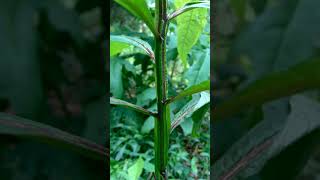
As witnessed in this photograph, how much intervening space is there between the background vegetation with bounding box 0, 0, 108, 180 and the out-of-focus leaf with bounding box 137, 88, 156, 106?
1.26ft

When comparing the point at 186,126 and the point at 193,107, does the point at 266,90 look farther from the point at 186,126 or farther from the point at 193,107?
the point at 186,126

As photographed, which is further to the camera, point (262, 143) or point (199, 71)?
point (199, 71)

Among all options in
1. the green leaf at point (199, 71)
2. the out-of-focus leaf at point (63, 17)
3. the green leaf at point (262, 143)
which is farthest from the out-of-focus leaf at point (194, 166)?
the out-of-focus leaf at point (63, 17)

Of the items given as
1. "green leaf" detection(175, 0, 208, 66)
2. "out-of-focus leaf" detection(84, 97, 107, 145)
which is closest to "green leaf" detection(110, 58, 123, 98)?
"green leaf" detection(175, 0, 208, 66)

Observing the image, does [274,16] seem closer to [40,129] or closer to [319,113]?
[319,113]

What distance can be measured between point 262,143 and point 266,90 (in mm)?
71

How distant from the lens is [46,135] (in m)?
0.54

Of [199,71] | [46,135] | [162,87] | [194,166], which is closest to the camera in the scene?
[46,135]

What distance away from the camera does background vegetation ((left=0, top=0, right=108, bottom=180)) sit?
550mm

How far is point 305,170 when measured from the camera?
1.80 ft

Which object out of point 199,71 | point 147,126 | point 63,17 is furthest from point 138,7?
point 147,126

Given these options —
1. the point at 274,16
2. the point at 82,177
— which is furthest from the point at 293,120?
the point at 82,177

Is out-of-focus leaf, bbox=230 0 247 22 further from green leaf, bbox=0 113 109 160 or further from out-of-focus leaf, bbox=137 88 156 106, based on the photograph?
out-of-focus leaf, bbox=137 88 156 106

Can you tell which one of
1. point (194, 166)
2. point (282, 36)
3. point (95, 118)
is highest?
point (282, 36)
